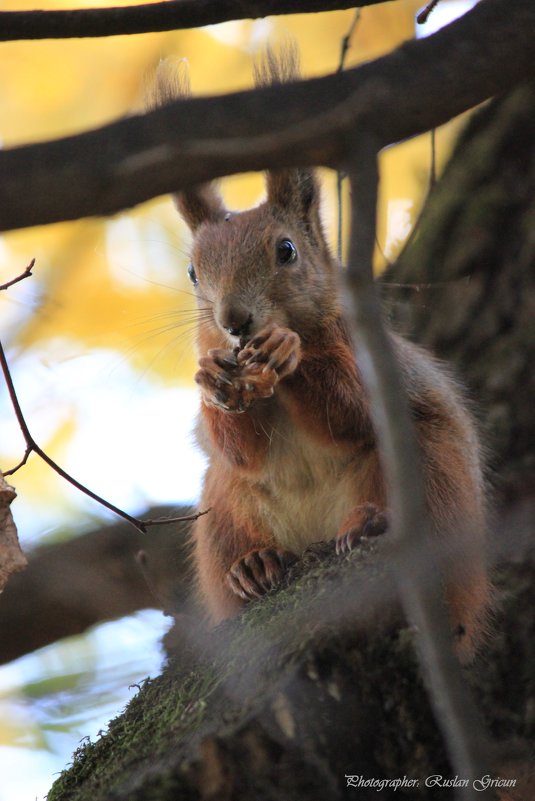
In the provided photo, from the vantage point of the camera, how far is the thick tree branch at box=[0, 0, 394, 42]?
5.38 ft

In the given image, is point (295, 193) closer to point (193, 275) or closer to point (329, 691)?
point (193, 275)

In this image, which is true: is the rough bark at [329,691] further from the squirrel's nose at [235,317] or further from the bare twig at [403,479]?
the squirrel's nose at [235,317]

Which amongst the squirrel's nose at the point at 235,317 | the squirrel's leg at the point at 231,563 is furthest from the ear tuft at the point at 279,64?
the squirrel's leg at the point at 231,563

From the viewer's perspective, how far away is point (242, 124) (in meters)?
1.30

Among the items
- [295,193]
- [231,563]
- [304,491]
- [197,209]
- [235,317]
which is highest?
→ [197,209]

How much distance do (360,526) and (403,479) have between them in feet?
4.09

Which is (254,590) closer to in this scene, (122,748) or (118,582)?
(122,748)

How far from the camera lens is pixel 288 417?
9.64 ft

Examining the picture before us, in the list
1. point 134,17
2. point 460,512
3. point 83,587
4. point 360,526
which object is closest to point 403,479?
point 134,17

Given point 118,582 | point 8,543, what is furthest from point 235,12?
point 118,582

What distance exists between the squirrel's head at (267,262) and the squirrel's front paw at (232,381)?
0.11 m

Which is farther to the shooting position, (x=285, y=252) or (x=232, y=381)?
(x=285, y=252)

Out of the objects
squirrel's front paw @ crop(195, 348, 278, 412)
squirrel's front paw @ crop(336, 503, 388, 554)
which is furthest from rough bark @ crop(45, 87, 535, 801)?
squirrel's front paw @ crop(195, 348, 278, 412)

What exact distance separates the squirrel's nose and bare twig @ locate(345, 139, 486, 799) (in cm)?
131
